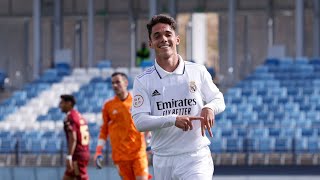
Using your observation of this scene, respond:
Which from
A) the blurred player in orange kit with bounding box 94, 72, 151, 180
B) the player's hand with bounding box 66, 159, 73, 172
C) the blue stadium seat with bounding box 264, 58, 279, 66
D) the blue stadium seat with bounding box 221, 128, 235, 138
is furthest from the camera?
the blue stadium seat with bounding box 264, 58, 279, 66

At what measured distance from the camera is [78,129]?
48.9 ft

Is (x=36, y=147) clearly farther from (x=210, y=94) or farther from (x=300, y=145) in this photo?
(x=210, y=94)

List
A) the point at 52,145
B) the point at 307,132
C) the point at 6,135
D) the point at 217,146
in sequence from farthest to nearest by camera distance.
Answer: the point at 6,135 < the point at 52,145 < the point at 217,146 < the point at 307,132

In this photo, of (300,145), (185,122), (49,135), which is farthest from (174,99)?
(49,135)

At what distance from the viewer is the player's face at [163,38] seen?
7.59 meters

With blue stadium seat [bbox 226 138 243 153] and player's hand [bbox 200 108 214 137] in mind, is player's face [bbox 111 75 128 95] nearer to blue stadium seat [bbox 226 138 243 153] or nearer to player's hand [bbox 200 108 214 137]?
player's hand [bbox 200 108 214 137]

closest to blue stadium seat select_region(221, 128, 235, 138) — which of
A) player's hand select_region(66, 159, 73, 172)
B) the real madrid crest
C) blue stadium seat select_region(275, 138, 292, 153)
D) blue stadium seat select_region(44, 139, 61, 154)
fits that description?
blue stadium seat select_region(275, 138, 292, 153)

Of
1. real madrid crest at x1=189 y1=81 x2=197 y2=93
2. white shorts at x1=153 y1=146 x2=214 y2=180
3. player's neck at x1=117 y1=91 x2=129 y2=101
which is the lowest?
white shorts at x1=153 y1=146 x2=214 y2=180

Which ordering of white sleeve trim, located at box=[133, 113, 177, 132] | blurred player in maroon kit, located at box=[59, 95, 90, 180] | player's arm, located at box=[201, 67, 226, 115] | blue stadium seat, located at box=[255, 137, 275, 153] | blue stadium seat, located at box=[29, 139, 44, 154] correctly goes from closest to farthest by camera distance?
white sleeve trim, located at box=[133, 113, 177, 132], player's arm, located at box=[201, 67, 226, 115], blurred player in maroon kit, located at box=[59, 95, 90, 180], blue stadium seat, located at box=[255, 137, 275, 153], blue stadium seat, located at box=[29, 139, 44, 154]

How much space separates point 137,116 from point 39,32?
25.5 meters

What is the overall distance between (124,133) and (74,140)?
179cm

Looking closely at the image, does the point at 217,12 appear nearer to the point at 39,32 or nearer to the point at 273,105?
the point at 39,32

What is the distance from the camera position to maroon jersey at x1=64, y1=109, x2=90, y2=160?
580 inches

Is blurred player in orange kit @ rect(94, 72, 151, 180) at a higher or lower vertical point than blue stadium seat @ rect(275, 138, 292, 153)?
higher
